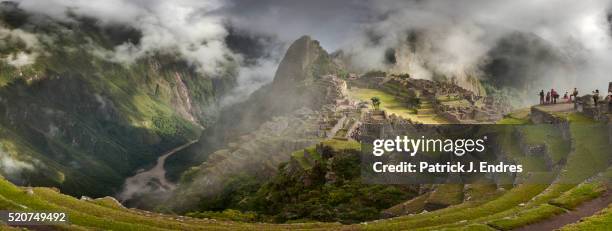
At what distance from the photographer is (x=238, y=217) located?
4505 inches

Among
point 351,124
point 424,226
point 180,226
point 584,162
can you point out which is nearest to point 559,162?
point 584,162

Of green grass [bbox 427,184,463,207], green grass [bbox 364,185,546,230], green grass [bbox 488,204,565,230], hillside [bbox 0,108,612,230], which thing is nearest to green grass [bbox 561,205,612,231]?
hillside [bbox 0,108,612,230]

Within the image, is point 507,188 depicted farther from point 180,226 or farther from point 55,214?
point 55,214

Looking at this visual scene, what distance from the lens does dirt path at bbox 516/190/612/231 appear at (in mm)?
55625

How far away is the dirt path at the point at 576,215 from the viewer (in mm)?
55625

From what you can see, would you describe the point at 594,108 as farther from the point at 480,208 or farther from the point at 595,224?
the point at 595,224

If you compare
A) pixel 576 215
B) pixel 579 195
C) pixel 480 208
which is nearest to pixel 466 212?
pixel 480 208

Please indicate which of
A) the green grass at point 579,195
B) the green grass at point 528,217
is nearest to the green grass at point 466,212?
the green grass at point 579,195

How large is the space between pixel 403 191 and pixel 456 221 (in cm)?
4068

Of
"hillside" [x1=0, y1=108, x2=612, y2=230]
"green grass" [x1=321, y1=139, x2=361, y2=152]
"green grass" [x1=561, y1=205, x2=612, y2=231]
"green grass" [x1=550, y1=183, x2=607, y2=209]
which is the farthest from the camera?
"green grass" [x1=321, y1=139, x2=361, y2=152]

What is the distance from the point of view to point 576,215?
57.7m

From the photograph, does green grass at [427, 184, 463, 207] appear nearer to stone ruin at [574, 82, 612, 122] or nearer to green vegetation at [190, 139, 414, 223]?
green vegetation at [190, 139, 414, 223]

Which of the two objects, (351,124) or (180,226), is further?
(351,124)

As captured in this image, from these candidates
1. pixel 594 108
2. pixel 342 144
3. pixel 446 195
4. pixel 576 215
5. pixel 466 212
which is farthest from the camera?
pixel 342 144
